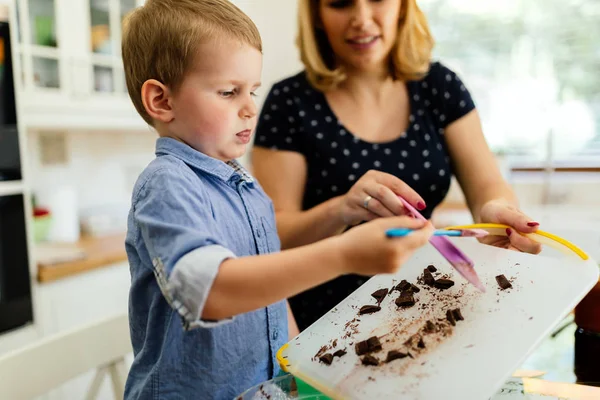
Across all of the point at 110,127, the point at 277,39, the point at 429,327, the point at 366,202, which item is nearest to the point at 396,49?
the point at 366,202

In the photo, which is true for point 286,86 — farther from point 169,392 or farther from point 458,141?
point 169,392

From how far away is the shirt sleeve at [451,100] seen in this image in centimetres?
119

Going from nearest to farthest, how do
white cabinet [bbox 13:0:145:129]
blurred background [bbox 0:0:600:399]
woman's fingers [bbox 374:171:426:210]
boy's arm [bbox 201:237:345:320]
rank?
1. boy's arm [bbox 201:237:345:320]
2. woman's fingers [bbox 374:171:426:210]
3. blurred background [bbox 0:0:600:399]
4. white cabinet [bbox 13:0:145:129]

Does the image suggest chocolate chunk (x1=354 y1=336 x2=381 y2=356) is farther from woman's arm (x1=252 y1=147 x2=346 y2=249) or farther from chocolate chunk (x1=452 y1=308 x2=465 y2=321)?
woman's arm (x1=252 y1=147 x2=346 y2=249)

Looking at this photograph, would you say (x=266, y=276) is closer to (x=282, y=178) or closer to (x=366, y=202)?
(x=366, y=202)

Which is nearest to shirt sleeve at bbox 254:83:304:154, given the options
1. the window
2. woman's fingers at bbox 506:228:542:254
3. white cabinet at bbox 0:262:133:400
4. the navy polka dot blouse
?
the navy polka dot blouse

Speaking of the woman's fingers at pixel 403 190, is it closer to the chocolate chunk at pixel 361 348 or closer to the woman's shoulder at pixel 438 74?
the chocolate chunk at pixel 361 348

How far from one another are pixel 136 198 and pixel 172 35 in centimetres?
20

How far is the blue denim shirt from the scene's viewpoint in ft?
1.57

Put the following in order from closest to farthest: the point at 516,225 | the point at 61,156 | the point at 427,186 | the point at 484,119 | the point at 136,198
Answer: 1. the point at 136,198
2. the point at 516,225
3. the point at 427,186
4. the point at 61,156
5. the point at 484,119

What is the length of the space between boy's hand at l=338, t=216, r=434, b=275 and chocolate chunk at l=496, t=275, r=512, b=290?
0.18 metres

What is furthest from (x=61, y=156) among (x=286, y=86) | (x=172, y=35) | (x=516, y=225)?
(x=516, y=225)

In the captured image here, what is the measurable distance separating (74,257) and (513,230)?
1688 millimetres

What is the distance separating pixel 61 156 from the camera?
2.39 meters
